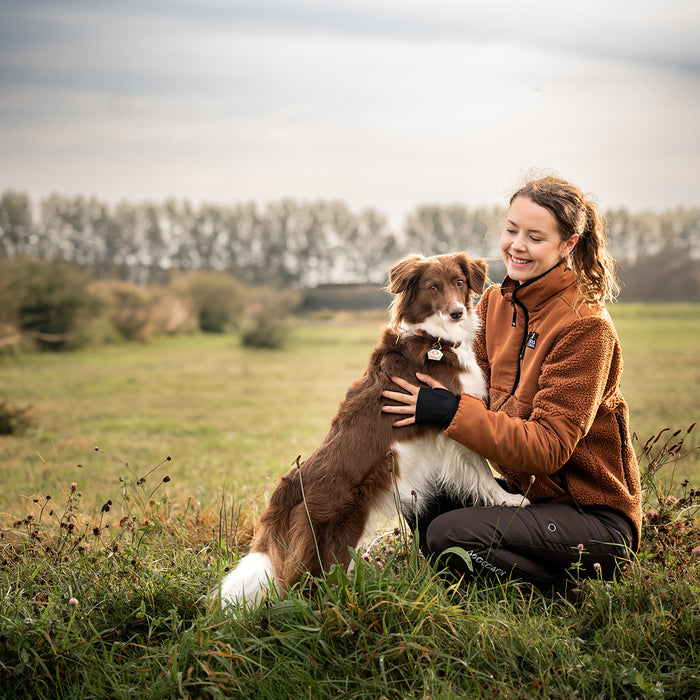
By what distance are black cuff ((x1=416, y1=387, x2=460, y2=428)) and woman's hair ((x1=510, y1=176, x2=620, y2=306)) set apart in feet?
3.06

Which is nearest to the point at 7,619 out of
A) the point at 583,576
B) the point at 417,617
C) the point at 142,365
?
the point at 417,617

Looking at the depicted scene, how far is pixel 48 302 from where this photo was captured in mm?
27438

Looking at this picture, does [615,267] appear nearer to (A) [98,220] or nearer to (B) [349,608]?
(B) [349,608]

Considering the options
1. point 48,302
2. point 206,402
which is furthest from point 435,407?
point 48,302

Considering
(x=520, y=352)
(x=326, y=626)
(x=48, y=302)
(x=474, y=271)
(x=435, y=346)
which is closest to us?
(x=326, y=626)

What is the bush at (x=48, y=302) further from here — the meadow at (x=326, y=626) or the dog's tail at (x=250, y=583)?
the dog's tail at (x=250, y=583)

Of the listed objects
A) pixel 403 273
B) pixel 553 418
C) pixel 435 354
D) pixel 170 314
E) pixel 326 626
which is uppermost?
pixel 403 273

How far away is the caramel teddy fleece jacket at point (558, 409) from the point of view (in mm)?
3170

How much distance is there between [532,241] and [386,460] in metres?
1.47

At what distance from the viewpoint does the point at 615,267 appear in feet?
12.2

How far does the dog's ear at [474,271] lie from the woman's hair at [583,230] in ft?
1.71

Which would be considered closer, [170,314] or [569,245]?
[569,245]

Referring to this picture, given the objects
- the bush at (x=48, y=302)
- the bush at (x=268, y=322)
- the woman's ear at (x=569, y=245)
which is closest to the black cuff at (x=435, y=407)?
the woman's ear at (x=569, y=245)

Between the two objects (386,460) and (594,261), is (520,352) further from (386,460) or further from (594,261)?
(386,460)
